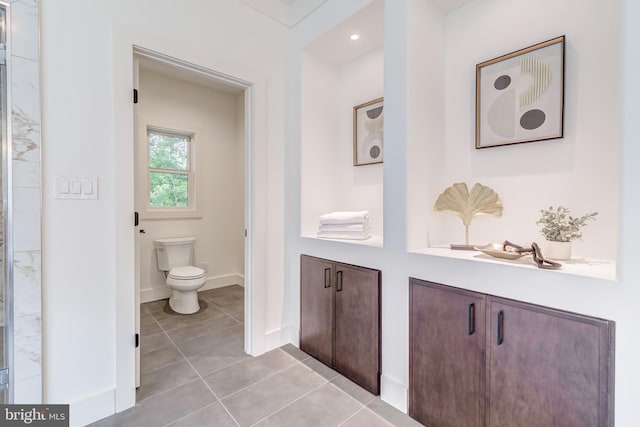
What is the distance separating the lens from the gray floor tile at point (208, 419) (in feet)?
4.95

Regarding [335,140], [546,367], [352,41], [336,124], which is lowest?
[546,367]

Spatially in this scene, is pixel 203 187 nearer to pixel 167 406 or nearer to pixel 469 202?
pixel 167 406

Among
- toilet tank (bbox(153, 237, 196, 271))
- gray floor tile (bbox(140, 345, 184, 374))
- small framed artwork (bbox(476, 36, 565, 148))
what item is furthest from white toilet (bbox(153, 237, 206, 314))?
small framed artwork (bbox(476, 36, 565, 148))

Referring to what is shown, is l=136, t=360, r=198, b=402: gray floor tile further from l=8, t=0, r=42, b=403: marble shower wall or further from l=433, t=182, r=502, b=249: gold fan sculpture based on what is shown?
l=433, t=182, r=502, b=249: gold fan sculpture

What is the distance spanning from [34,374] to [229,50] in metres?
2.19

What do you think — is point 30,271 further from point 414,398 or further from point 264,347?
point 414,398

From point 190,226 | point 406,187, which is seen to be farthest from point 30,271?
point 190,226

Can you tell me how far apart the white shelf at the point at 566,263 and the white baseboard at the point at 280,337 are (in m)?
1.37

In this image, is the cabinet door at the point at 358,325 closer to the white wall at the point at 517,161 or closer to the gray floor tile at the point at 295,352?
the white wall at the point at 517,161

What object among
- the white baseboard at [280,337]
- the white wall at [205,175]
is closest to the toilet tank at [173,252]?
the white wall at [205,175]

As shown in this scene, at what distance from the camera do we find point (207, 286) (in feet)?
12.7

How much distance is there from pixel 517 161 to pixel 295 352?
2.04 m

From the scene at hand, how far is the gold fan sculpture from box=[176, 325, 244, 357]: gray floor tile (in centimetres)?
199

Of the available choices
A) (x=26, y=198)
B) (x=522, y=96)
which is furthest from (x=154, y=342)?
(x=522, y=96)
